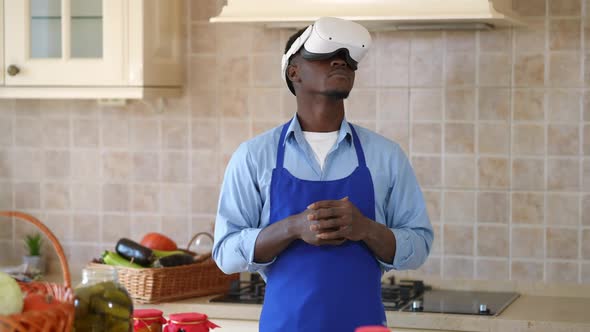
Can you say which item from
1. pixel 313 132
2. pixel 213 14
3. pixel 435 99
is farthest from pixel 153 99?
pixel 313 132

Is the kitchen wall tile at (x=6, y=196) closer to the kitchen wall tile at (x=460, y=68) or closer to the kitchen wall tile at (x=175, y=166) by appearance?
the kitchen wall tile at (x=175, y=166)

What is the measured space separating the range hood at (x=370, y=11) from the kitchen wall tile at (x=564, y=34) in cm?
24

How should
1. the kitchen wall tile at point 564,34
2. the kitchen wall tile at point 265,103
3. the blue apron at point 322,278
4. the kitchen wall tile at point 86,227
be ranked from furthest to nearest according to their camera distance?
the kitchen wall tile at point 86,227
the kitchen wall tile at point 265,103
the kitchen wall tile at point 564,34
the blue apron at point 322,278

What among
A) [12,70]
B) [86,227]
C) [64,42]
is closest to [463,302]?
[86,227]

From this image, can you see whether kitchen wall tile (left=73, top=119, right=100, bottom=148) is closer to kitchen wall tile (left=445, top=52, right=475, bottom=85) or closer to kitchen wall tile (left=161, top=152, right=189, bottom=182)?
kitchen wall tile (left=161, top=152, right=189, bottom=182)

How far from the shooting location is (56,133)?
3.63 meters

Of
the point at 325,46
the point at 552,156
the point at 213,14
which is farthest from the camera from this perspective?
the point at 213,14

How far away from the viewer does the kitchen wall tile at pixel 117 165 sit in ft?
11.7

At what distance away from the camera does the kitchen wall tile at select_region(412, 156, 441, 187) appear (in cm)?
326

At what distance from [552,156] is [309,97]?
119cm

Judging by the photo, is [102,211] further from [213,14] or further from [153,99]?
[213,14]

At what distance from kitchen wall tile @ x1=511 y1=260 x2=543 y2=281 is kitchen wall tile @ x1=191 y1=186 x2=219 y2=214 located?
3.35 ft

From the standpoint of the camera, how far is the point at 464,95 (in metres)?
3.22

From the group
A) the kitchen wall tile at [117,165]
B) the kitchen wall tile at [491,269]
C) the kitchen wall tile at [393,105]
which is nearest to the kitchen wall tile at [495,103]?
the kitchen wall tile at [393,105]
